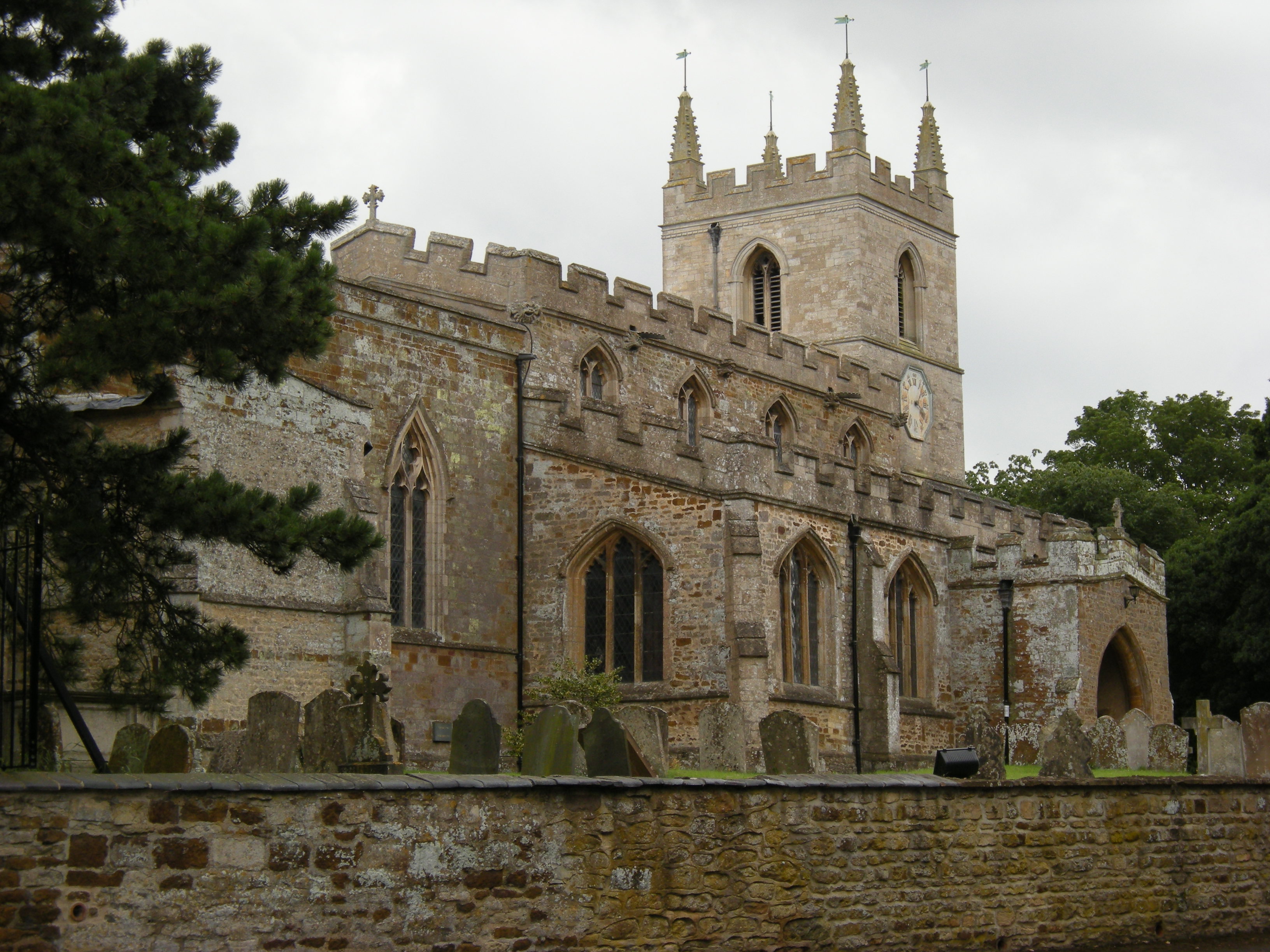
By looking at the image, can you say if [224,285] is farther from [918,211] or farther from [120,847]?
[918,211]

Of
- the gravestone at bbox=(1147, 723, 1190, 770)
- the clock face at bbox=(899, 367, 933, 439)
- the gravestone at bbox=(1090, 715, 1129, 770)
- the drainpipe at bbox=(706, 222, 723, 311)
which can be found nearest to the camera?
the gravestone at bbox=(1147, 723, 1190, 770)

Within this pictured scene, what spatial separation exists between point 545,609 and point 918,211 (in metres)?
20.8

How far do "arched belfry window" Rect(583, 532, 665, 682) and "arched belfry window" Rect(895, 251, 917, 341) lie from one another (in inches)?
724

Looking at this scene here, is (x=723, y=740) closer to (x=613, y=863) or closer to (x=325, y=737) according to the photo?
(x=613, y=863)

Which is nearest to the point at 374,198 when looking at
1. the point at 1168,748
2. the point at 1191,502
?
the point at 1168,748

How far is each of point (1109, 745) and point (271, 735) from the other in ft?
35.1

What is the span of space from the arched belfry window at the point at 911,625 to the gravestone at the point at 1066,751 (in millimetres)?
13463

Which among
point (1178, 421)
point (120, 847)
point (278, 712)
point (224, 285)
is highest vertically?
point (1178, 421)

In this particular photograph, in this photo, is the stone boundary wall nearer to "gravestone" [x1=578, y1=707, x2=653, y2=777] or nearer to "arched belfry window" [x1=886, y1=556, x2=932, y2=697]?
"gravestone" [x1=578, y1=707, x2=653, y2=777]

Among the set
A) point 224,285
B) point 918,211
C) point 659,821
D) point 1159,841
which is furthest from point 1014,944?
point 918,211

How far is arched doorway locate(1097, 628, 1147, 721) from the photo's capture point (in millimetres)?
31016

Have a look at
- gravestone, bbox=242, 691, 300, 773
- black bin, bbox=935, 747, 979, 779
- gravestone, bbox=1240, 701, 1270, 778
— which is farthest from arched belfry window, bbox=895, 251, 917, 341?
gravestone, bbox=242, 691, 300, 773

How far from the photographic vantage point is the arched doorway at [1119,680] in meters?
31.0

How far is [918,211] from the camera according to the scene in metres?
42.8
